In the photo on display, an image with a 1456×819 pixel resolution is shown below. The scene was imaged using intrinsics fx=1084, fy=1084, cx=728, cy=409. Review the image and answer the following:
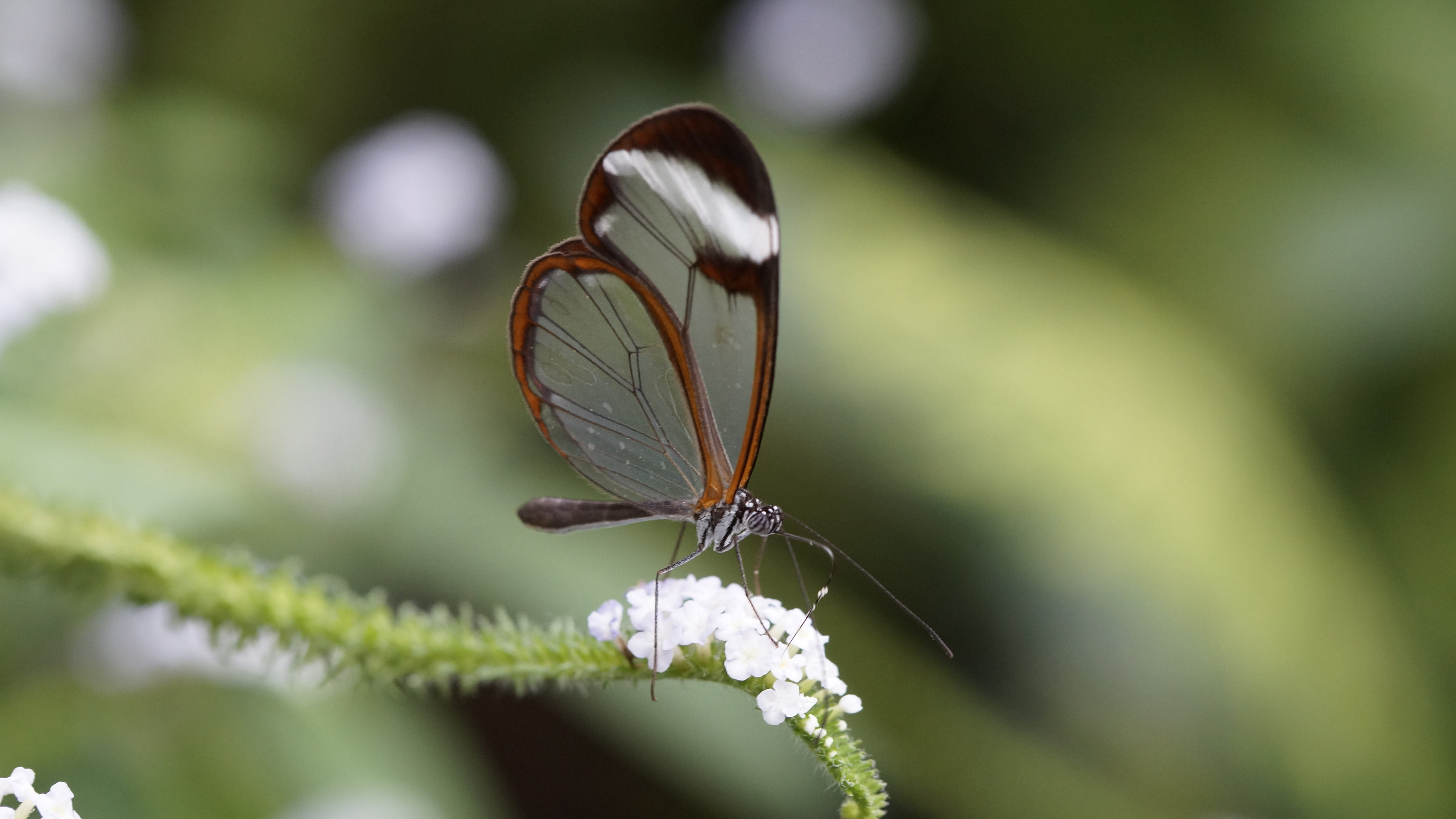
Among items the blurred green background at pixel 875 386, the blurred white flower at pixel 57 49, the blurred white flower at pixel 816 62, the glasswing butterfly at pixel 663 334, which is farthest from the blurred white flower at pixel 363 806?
the blurred white flower at pixel 816 62

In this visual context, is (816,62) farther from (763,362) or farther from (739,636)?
(739,636)

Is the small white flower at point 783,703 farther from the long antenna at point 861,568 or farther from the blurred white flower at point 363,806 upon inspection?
the blurred white flower at point 363,806

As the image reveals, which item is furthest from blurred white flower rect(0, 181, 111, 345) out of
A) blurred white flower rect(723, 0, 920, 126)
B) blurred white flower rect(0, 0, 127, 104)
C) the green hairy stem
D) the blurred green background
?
blurred white flower rect(723, 0, 920, 126)

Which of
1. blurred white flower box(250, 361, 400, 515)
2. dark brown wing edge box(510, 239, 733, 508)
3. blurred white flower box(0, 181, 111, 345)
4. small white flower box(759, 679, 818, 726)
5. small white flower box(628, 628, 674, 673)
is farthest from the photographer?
blurred white flower box(250, 361, 400, 515)

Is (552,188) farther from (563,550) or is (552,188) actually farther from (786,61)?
(563,550)

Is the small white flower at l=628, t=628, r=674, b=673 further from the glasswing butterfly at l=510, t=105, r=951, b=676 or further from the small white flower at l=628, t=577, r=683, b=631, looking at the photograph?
the glasswing butterfly at l=510, t=105, r=951, b=676
